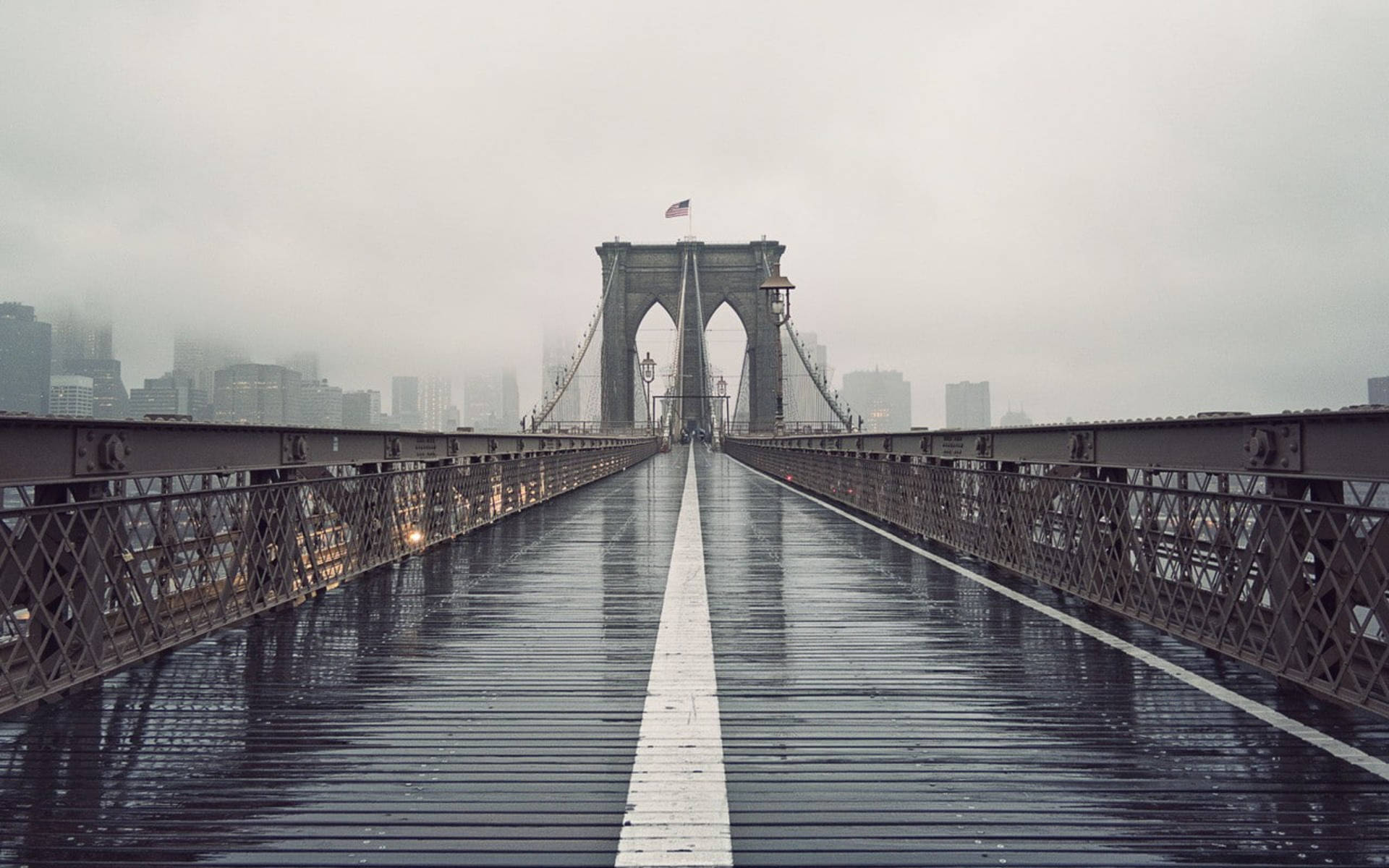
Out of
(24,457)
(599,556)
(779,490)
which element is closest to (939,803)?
(24,457)

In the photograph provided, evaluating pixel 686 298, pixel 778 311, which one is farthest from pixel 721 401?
pixel 778 311

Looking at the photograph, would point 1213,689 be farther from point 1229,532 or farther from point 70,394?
point 70,394

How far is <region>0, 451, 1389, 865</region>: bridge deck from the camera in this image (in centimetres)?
300

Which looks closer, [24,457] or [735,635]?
[24,457]

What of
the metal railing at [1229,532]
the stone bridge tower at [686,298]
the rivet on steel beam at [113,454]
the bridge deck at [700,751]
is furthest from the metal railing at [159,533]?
the stone bridge tower at [686,298]

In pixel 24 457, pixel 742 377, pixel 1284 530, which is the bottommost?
pixel 1284 530

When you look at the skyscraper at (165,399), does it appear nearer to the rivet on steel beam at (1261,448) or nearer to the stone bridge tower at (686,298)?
the stone bridge tower at (686,298)

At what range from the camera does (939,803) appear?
3.29 metres

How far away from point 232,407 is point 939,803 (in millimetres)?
82378

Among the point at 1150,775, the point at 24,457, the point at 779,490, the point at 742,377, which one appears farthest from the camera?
the point at 742,377

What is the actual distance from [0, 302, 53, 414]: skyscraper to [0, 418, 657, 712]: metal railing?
205ft

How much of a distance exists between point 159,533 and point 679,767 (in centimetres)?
391

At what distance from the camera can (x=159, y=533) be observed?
16.9 ft

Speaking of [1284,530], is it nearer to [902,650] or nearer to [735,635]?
[902,650]
